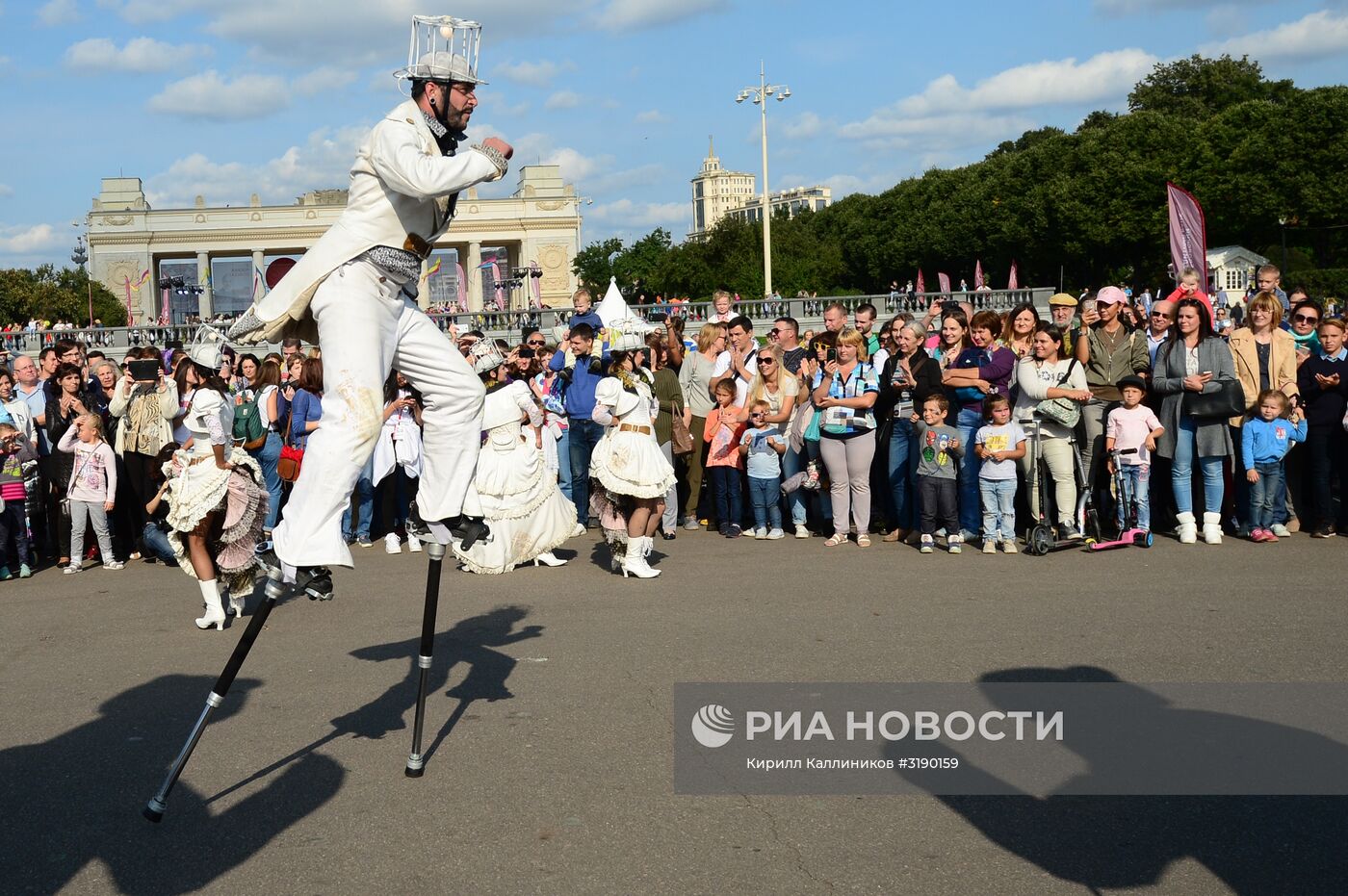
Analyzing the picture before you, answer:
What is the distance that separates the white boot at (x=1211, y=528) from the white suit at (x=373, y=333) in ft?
26.0

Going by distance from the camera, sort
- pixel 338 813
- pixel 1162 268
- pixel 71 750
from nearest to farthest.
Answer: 1. pixel 338 813
2. pixel 71 750
3. pixel 1162 268

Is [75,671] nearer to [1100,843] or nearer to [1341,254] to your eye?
[1100,843]

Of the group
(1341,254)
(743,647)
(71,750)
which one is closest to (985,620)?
(743,647)

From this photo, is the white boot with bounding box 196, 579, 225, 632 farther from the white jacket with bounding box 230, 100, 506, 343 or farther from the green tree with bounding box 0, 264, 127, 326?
the green tree with bounding box 0, 264, 127, 326

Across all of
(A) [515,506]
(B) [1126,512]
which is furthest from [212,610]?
(B) [1126,512]

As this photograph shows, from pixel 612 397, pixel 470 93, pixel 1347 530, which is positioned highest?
pixel 470 93

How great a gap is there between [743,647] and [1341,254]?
57.9 m

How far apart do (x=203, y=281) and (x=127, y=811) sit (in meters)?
92.0

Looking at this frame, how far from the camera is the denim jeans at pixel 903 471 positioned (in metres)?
12.4


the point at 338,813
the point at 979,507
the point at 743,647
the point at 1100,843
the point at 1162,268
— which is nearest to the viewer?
the point at 1100,843

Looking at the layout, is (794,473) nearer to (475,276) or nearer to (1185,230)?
(1185,230)

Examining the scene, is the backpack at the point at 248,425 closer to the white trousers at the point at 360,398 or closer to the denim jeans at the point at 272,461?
the denim jeans at the point at 272,461

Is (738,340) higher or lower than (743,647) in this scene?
higher

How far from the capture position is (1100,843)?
4422mm
